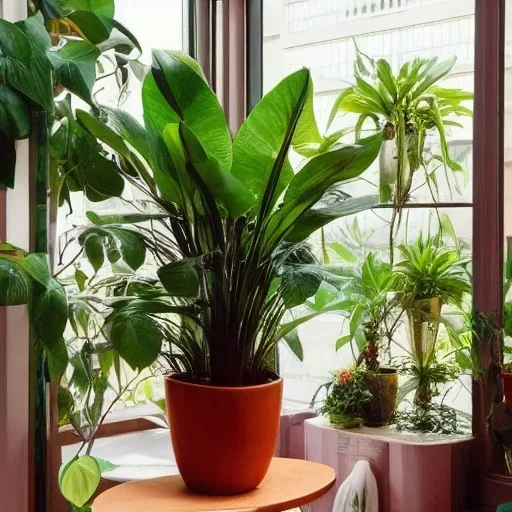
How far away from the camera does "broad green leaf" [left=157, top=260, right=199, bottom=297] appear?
143 centimetres

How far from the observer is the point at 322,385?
2084 mm

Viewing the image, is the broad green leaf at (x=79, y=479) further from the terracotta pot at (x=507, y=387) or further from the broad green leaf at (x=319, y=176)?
the terracotta pot at (x=507, y=387)

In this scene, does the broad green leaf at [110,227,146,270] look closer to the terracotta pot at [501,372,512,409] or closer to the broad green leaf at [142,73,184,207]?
the broad green leaf at [142,73,184,207]

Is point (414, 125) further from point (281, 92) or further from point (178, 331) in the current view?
point (178, 331)

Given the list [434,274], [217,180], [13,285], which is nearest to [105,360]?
[13,285]

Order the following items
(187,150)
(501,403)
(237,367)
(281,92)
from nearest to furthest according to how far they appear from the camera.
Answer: (187,150)
(281,92)
(237,367)
(501,403)

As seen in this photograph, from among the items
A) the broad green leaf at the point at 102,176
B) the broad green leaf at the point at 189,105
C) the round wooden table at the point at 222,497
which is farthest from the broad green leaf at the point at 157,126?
the round wooden table at the point at 222,497

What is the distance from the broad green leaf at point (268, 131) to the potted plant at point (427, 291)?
524mm

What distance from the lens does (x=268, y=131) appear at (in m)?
1.57

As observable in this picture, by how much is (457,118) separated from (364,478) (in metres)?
0.90

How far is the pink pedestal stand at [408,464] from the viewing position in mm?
1839

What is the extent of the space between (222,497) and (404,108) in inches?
40.3

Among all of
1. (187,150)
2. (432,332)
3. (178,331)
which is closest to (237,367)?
(178,331)

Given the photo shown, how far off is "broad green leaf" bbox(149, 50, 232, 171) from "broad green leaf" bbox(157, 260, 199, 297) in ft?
0.68
